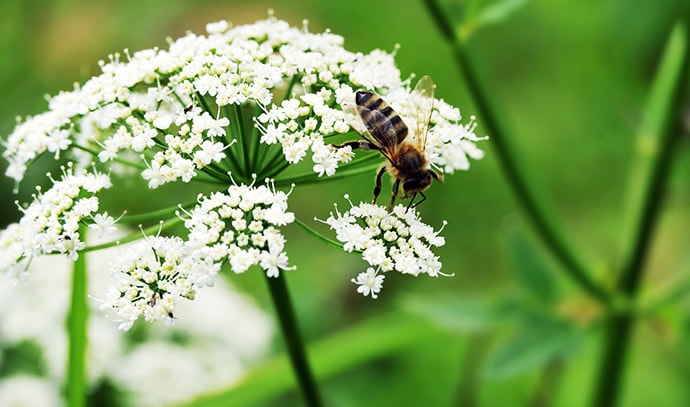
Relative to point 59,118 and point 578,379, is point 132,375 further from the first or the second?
point 578,379

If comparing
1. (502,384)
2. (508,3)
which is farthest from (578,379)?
(508,3)

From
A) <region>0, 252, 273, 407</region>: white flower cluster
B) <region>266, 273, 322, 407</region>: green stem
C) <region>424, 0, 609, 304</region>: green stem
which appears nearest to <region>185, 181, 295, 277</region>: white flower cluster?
<region>266, 273, 322, 407</region>: green stem

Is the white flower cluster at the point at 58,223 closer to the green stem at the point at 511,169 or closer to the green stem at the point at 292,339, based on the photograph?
the green stem at the point at 292,339

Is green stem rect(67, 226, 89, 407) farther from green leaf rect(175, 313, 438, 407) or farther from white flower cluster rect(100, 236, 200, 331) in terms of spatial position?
green leaf rect(175, 313, 438, 407)

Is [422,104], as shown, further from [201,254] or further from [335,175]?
[201,254]

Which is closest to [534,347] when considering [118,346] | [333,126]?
[333,126]

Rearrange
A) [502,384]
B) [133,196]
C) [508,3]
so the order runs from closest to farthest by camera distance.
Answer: [508,3], [502,384], [133,196]
